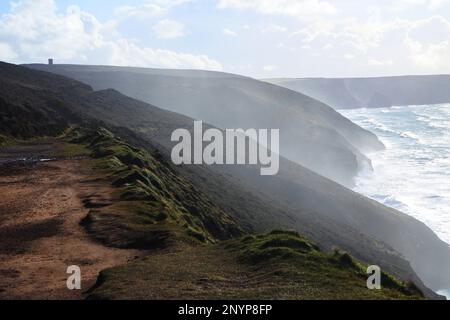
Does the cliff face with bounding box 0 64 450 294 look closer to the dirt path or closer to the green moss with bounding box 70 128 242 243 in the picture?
the green moss with bounding box 70 128 242 243

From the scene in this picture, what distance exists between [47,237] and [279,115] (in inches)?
5165

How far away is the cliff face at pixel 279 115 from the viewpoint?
423ft

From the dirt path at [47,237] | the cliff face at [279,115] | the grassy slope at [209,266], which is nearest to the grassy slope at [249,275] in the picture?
the grassy slope at [209,266]

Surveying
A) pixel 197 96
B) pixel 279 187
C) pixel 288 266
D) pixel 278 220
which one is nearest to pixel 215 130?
pixel 279 187

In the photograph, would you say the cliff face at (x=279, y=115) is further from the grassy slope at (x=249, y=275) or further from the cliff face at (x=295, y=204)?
the grassy slope at (x=249, y=275)

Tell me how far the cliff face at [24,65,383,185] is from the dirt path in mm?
92234

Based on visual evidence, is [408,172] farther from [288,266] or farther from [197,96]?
[288,266]

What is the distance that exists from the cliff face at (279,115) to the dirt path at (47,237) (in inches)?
3631

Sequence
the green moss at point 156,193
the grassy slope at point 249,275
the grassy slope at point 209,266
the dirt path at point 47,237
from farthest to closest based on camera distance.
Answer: the green moss at point 156,193
the dirt path at point 47,237
the grassy slope at point 209,266
the grassy slope at point 249,275

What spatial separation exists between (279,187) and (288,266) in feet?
203

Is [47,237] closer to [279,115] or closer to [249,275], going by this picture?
[249,275]

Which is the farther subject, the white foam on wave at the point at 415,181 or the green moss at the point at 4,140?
the white foam on wave at the point at 415,181

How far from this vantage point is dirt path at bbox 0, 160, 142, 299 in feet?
58.6

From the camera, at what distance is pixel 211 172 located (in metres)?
68.6
